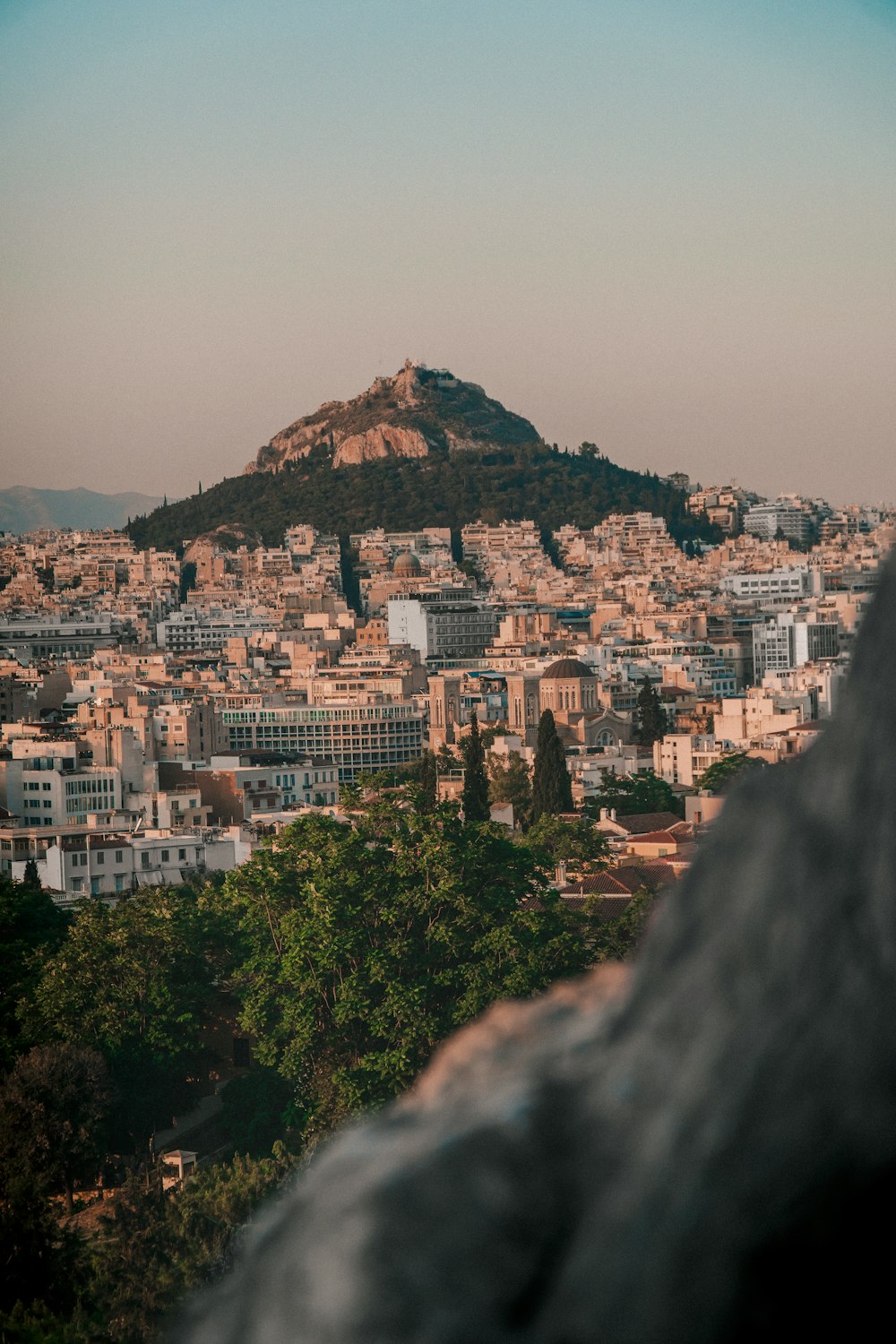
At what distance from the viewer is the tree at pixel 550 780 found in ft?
111

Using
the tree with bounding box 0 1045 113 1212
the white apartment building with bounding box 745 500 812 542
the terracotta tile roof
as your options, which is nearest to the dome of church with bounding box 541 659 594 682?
the terracotta tile roof

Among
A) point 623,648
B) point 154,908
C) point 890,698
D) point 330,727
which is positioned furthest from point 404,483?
point 890,698

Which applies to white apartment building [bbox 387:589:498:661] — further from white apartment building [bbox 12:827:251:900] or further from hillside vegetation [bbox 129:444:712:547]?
white apartment building [bbox 12:827:251:900]

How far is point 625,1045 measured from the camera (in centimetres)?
72

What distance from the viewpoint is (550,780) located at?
34.1m

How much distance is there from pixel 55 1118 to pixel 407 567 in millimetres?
84103

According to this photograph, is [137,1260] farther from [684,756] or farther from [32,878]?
[684,756]

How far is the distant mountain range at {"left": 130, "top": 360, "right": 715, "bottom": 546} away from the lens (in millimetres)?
114875

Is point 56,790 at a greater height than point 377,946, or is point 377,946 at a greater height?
point 377,946

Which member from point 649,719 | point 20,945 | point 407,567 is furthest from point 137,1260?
point 407,567

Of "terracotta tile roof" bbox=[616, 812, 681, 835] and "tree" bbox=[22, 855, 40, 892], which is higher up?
"tree" bbox=[22, 855, 40, 892]

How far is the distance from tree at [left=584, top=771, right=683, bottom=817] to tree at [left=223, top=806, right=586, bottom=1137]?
16048 mm

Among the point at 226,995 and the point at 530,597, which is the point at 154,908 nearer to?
the point at 226,995

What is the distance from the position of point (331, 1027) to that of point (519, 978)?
68.3 inches
